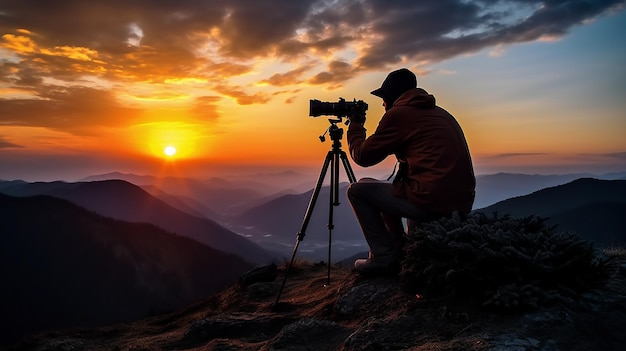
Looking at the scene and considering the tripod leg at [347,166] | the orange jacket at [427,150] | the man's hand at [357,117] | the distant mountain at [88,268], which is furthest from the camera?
the distant mountain at [88,268]

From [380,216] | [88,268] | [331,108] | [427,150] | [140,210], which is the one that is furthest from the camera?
[140,210]

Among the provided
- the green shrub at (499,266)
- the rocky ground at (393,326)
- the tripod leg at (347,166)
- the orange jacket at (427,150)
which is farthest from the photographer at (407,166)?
the tripod leg at (347,166)

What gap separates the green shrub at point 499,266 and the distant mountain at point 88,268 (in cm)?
7490

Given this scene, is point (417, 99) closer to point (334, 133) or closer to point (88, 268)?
point (334, 133)

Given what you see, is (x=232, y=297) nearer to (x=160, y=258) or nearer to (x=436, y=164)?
(x=436, y=164)

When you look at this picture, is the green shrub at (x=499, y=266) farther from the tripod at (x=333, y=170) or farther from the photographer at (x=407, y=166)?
the tripod at (x=333, y=170)

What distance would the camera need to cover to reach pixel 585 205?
306 ft

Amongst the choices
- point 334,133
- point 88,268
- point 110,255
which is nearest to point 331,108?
point 334,133

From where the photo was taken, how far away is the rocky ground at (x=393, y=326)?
363cm

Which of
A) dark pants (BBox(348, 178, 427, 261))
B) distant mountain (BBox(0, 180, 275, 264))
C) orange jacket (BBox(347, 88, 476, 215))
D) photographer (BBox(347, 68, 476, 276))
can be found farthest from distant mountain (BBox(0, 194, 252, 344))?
orange jacket (BBox(347, 88, 476, 215))

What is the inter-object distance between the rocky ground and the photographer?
77cm

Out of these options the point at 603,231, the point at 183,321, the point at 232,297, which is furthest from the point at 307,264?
the point at 603,231

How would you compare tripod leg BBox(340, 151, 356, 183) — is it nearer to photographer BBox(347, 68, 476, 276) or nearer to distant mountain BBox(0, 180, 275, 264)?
photographer BBox(347, 68, 476, 276)

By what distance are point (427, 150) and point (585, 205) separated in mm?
106027
